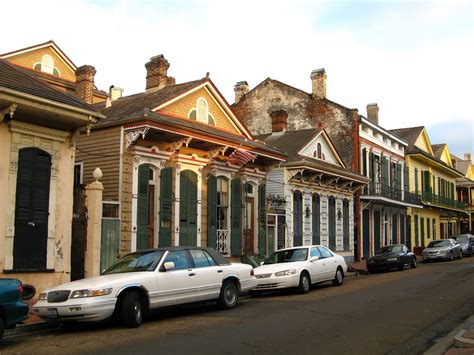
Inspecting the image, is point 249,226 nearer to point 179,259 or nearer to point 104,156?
point 104,156

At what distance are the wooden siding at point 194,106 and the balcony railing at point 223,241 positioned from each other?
3929 mm

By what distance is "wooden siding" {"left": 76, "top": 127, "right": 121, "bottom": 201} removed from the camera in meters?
16.7

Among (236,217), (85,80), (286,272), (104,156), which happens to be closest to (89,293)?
(286,272)

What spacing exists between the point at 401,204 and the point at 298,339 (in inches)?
1185

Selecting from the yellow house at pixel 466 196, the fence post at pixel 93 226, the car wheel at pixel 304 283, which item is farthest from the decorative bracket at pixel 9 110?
the yellow house at pixel 466 196

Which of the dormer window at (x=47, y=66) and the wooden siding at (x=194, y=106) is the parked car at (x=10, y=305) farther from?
the dormer window at (x=47, y=66)

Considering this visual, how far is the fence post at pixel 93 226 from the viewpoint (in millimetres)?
14969

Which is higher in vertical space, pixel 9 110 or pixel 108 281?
pixel 9 110

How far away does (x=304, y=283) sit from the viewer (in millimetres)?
15438

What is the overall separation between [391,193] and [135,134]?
24304 mm

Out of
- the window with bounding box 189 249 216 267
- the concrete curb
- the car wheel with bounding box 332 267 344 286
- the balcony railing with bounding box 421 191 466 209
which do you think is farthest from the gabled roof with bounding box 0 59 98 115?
the balcony railing with bounding box 421 191 466 209

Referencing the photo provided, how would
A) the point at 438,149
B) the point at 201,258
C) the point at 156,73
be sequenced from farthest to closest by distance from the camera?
1. the point at 438,149
2. the point at 156,73
3. the point at 201,258

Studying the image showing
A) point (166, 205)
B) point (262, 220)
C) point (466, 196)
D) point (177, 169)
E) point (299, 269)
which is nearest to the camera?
point (299, 269)

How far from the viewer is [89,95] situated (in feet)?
70.0
